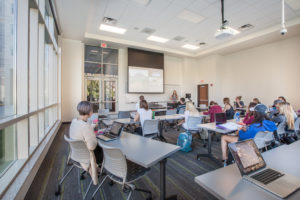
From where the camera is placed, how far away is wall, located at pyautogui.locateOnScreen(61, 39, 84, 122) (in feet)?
22.5

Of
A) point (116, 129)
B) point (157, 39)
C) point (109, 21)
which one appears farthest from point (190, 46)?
point (116, 129)

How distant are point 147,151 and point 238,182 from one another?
0.93m

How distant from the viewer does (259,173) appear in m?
1.12

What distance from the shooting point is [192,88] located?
10.8 meters

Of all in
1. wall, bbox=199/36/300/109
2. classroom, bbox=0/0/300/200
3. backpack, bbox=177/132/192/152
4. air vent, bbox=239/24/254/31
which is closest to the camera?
classroom, bbox=0/0/300/200

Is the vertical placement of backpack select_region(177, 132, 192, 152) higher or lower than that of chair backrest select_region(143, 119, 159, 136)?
lower

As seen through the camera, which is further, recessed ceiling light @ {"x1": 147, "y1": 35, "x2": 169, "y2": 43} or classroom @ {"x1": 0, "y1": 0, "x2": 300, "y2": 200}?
recessed ceiling light @ {"x1": 147, "y1": 35, "x2": 169, "y2": 43}

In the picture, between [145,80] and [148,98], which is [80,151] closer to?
[145,80]

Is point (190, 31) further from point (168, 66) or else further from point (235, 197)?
point (235, 197)

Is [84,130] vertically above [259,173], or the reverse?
[84,130]

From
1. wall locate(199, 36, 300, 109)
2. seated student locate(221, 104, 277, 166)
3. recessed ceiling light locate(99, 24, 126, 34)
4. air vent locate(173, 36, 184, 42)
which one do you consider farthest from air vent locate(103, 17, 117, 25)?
wall locate(199, 36, 300, 109)

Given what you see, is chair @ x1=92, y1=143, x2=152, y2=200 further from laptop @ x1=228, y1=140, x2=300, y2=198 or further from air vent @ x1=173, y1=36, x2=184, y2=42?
air vent @ x1=173, y1=36, x2=184, y2=42

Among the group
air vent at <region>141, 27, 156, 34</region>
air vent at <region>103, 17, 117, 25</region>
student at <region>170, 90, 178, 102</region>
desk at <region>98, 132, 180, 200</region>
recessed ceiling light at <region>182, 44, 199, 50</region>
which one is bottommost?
desk at <region>98, 132, 180, 200</region>

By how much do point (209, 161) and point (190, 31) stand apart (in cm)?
583
